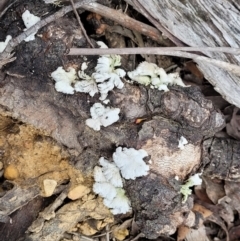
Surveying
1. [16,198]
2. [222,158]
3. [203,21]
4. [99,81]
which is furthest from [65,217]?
[203,21]

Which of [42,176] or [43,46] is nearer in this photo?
[43,46]

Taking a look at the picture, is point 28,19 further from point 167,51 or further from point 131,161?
point 131,161

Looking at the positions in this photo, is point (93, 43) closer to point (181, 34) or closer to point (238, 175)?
point (181, 34)

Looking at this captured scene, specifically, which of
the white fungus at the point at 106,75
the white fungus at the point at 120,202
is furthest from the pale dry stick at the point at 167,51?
the white fungus at the point at 120,202

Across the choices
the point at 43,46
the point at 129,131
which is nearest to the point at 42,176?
the point at 129,131

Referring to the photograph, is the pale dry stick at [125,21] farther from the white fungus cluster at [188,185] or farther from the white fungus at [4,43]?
the white fungus cluster at [188,185]

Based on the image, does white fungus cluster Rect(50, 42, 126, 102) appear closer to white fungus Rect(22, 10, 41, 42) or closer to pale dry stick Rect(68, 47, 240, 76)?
pale dry stick Rect(68, 47, 240, 76)
